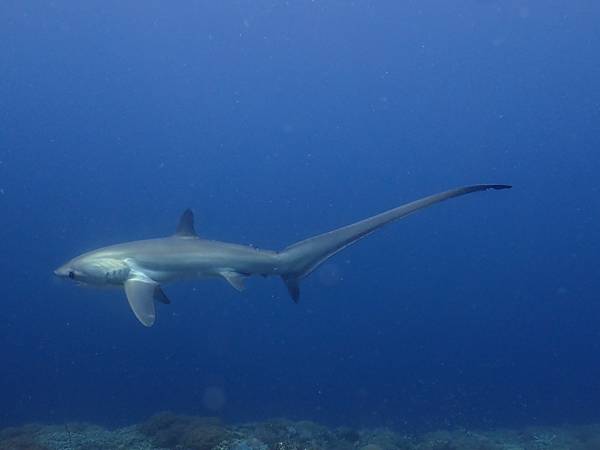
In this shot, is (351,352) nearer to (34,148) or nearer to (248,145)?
(248,145)

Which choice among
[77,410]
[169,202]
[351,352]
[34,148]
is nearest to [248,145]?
[169,202]

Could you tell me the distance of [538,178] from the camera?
9381 cm

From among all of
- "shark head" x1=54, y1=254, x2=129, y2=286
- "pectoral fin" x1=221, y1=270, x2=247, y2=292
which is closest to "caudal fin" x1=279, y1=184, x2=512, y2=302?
"pectoral fin" x1=221, y1=270, x2=247, y2=292

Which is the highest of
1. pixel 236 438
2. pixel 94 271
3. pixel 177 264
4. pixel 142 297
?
pixel 94 271

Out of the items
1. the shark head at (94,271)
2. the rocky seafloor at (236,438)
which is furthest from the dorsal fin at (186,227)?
Result: the rocky seafloor at (236,438)

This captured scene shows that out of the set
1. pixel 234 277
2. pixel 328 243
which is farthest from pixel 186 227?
pixel 328 243

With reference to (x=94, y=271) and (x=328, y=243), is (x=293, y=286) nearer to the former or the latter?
(x=328, y=243)

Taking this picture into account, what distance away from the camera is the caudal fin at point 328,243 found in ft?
18.1

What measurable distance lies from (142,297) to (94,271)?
29.6 inches

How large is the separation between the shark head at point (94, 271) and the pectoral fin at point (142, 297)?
0.58 ft

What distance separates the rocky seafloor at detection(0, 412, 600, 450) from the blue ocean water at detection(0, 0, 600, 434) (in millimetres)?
11483

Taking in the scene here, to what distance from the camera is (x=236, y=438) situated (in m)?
9.21

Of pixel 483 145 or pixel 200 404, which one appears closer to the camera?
pixel 200 404

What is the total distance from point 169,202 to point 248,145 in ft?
52.9
